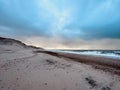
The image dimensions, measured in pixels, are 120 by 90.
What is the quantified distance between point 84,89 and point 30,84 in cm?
157

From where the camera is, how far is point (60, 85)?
9.19 ft

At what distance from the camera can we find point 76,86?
2.79 m

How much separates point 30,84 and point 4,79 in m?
0.94

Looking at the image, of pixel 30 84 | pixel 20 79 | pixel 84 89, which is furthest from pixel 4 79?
pixel 84 89

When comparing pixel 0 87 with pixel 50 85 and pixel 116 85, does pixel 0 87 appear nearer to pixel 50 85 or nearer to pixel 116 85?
pixel 50 85

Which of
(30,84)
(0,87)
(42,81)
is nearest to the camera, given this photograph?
(0,87)

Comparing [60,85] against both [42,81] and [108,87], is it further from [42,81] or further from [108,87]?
[108,87]

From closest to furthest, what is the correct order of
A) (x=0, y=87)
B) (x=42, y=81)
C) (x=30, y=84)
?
1. (x=0, y=87)
2. (x=30, y=84)
3. (x=42, y=81)

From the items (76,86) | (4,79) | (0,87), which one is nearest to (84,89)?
(76,86)

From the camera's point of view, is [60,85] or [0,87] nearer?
[0,87]

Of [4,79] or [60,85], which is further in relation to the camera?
[4,79]

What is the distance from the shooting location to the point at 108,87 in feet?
9.41

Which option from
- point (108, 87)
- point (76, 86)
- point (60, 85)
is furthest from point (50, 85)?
point (108, 87)

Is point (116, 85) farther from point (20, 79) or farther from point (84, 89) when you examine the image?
point (20, 79)
